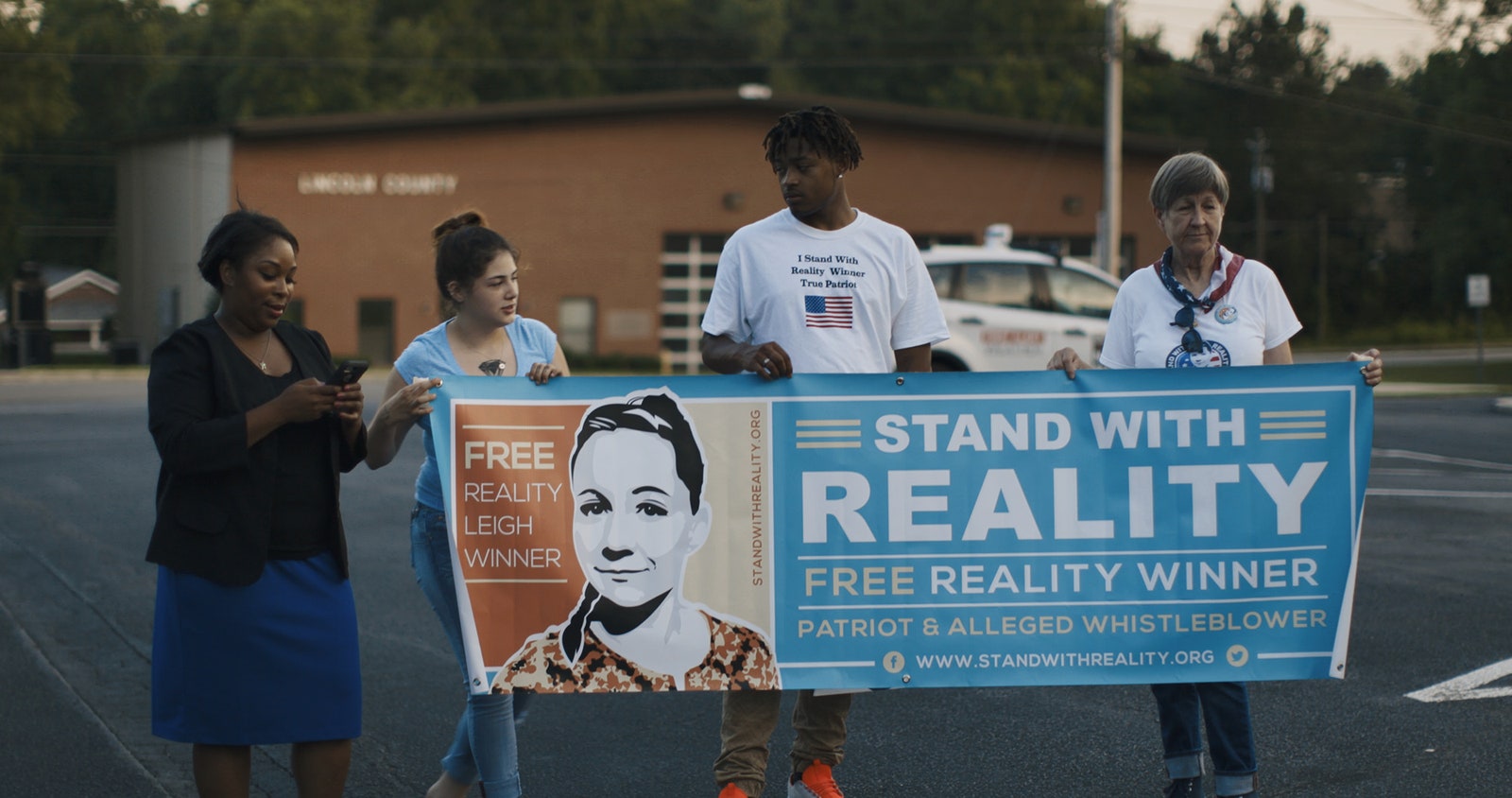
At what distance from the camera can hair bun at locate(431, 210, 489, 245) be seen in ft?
15.4

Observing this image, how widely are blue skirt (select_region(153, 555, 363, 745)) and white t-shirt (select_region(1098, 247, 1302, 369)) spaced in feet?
7.80

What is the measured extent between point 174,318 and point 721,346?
46825mm

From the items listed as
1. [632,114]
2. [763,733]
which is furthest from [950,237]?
[763,733]

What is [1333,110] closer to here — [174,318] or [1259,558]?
[174,318]

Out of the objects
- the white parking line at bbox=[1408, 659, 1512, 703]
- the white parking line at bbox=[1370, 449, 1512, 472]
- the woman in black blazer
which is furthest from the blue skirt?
the white parking line at bbox=[1370, 449, 1512, 472]

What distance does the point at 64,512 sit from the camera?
1241 centimetres

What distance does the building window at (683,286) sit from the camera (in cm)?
4466

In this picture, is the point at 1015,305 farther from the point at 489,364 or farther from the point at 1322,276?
the point at 1322,276

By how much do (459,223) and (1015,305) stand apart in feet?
45.6

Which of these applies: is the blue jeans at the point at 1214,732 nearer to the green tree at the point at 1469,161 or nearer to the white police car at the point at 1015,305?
the white police car at the point at 1015,305

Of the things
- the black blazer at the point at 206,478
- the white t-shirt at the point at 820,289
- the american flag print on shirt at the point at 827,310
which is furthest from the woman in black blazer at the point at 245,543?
the american flag print on shirt at the point at 827,310

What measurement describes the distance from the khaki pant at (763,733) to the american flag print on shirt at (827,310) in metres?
1.04

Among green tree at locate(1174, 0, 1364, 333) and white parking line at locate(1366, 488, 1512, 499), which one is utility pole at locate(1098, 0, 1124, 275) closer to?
white parking line at locate(1366, 488, 1512, 499)

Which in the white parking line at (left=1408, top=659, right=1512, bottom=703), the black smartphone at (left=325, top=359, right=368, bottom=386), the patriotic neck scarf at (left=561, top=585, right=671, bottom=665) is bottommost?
the white parking line at (left=1408, top=659, right=1512, bottom=703)
